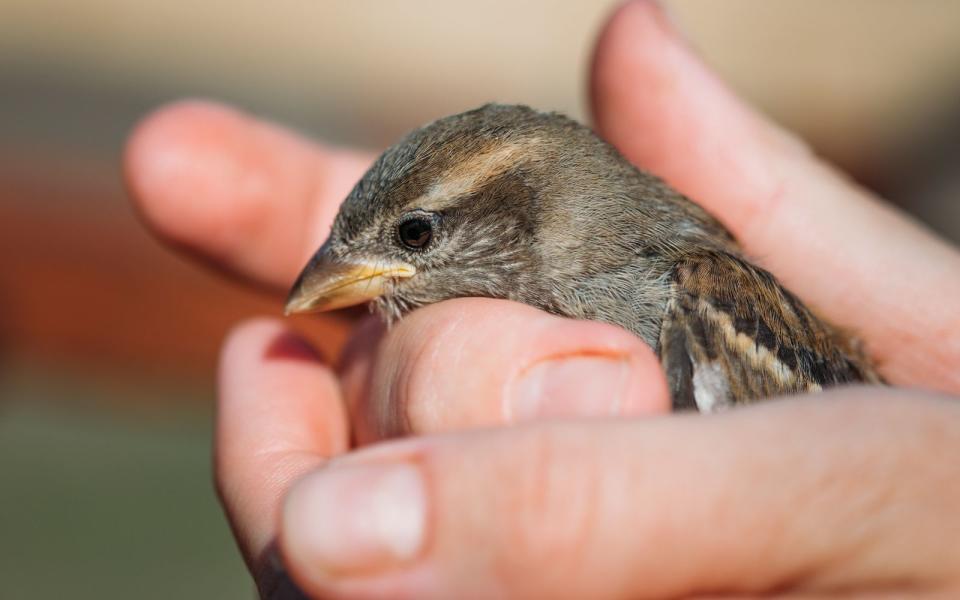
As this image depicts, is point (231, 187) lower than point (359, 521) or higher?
higher

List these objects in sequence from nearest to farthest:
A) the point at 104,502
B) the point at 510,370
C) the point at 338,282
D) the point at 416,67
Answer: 1. the point at 510,370
2. the point at 338,282
3. the point at 104,502
4. the point at 416,67

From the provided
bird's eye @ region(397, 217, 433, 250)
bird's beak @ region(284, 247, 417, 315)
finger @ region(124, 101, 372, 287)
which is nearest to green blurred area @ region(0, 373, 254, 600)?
finger @ region(124, 101, 372, 287)

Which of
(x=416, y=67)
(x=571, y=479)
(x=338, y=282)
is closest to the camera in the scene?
(x=571, y=479)

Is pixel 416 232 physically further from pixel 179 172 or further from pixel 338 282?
pixel 179 172

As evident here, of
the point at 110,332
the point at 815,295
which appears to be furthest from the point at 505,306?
the point at 110,332

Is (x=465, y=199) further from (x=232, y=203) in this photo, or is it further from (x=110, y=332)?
(x=110, y=332)

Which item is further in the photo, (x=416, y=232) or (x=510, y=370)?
(x=416, y=232)

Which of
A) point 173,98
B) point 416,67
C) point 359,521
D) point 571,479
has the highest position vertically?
point 416,67

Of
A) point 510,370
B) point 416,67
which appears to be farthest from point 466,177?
point 416,67
